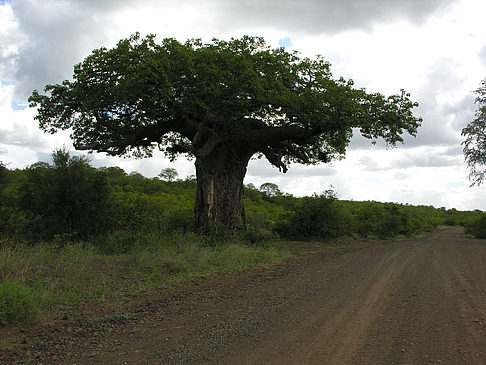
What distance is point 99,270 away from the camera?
7.96m

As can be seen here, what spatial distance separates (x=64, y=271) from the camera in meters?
7.32

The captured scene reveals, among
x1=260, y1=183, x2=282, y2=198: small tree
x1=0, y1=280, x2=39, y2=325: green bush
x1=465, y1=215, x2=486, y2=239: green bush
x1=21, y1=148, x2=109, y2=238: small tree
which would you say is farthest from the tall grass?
x1=260, y1=183, x2=282, y2=198: small tree

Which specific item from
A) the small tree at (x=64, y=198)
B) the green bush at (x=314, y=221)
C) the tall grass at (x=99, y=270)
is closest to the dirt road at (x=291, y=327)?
the tall grass at (x=99, y=270)

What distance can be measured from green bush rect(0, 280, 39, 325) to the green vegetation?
0.01 metres

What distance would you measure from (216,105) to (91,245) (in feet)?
17.9

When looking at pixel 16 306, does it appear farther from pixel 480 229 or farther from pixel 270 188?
pixel 270 188

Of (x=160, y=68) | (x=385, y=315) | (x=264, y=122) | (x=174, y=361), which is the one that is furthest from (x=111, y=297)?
(x=264, y=122)

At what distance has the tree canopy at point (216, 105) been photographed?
11227mm

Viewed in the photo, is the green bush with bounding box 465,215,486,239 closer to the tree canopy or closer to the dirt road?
the tree canopy

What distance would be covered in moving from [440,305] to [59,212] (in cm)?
1005

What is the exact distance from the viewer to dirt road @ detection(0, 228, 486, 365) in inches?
148

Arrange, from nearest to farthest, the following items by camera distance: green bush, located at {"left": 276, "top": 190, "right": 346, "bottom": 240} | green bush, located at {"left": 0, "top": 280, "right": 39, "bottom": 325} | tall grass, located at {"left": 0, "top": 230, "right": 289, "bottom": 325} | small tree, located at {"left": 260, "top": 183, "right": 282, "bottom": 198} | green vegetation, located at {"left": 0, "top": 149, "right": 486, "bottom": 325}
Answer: green bush, located at {"left": 0, "top": 280, "right": 39, "bottom": 325}, tall grass, located at {"left": 0, "top": 230, "right": 289, "bottom": 325}, green vegetation, located at {"left": 0, "top": 149, "right": 486, "bottom": 325}, green bush, located at {"left": 276, "top": 190, "right": 346, "bottom": 240}, small tree, located at {"left": 260, "top": 183, "right": 282, "bottom": 198}

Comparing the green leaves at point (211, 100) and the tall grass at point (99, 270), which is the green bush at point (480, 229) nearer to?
the green leaves at point (211, 100)

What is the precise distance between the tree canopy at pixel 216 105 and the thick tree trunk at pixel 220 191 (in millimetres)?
39
